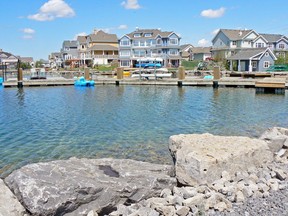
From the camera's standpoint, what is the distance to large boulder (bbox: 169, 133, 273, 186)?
23.6 ft

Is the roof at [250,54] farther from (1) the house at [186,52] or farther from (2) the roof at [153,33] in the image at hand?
(1) the house at [186,52]

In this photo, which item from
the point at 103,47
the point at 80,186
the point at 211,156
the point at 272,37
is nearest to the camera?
the point at 80,186

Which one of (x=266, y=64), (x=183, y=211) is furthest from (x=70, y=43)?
(x=183, y=211)

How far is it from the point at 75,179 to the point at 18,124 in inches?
456

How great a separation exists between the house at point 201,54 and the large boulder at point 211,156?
8991cm

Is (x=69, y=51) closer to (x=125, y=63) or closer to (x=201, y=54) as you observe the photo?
(x=125, y=63)

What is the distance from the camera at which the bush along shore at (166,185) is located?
5.94m

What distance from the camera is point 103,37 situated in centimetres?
9638

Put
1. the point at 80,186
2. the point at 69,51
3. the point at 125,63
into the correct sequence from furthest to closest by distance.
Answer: the point at 69,51
the point at 125,63
the point at 80,186

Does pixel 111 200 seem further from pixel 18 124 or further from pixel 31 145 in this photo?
pixel 18 124

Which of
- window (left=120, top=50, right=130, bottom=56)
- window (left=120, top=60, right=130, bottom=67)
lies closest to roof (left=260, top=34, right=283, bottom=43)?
window (left=120, top=50, right=130, bottom=56)

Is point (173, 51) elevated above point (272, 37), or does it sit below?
below

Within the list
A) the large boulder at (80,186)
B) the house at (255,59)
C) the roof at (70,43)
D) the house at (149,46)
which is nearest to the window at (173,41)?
the house at (149,46)

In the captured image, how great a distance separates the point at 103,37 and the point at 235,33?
3994 centimetres
